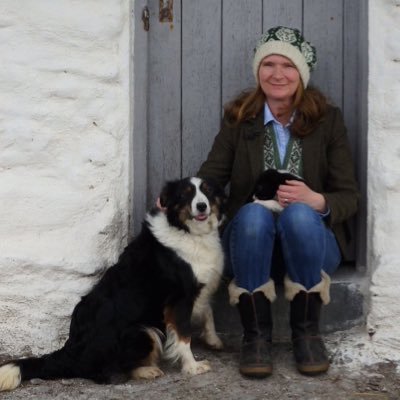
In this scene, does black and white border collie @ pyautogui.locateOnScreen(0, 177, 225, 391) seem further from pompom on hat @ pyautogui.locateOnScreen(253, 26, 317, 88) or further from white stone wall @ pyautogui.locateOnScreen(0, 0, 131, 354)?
pompom on hat @ pyautogui.locateOnScreen(253, 26, 317, 88)

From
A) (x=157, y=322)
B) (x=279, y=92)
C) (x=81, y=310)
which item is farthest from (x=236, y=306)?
(x=279, y=92)

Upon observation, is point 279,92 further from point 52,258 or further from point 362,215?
point 52,258

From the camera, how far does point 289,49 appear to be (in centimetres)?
397

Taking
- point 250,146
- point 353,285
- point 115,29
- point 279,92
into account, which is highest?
point 115,29

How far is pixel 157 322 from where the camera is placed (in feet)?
12.6

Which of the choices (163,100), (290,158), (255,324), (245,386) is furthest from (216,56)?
(245,386)

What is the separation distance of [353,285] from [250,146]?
32.6 inches

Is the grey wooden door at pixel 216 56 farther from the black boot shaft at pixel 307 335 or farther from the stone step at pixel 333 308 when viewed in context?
the black boot shaft at pixel 307 335

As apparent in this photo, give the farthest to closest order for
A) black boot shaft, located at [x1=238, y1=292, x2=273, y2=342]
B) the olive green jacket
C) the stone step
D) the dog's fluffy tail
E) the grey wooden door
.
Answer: the grey wooden door < the stone step < the olive green jacket < black boot shaft, located at [x1=238, y1=292, x2=273, y2=342] < the dog's fluffy tail

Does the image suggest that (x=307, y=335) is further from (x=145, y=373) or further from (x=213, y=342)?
(x=145, y=373)

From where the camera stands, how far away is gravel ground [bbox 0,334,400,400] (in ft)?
11.8

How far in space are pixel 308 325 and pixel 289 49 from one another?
125 cm

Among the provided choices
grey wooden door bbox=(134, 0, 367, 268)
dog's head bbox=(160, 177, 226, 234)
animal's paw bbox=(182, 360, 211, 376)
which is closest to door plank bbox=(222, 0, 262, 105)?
grey wooden door bbox=(134, 0, 367, 268)

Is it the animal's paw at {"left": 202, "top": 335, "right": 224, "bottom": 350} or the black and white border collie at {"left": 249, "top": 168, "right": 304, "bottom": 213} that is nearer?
the black and white border collie at {"left": 249, "top": 168, "right": 304, "bottom": 213}
